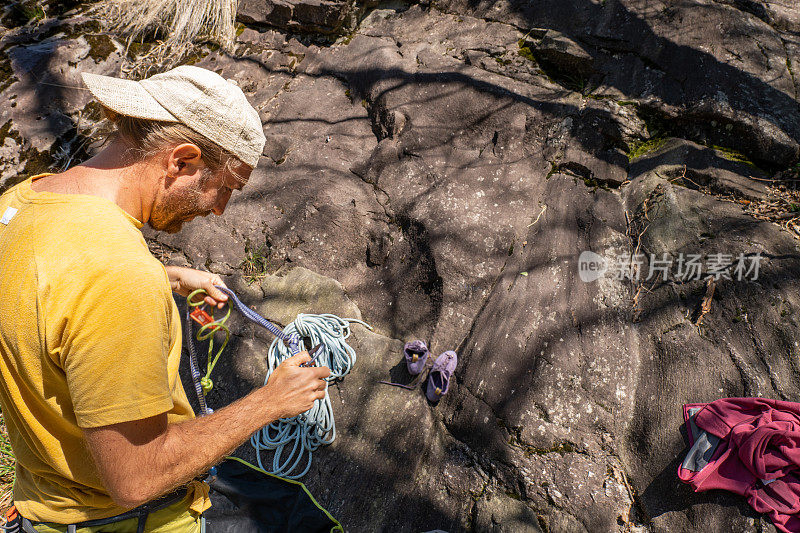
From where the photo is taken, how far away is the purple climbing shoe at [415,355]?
2.87 metres

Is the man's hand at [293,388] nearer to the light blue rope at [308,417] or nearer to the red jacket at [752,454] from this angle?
the light blue rope at [308,417]

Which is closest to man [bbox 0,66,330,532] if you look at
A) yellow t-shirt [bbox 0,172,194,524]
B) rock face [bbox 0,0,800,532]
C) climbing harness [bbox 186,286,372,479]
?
yellow t-shirt [bbox 0,172,194,524]

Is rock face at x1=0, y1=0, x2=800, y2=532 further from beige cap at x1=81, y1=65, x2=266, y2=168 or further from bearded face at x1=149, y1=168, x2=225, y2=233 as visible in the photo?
beige cap at x1=81, y1=65, x2=266, y2=168

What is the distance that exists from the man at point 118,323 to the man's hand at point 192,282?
64 centimetres

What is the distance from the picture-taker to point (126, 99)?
4.20ft

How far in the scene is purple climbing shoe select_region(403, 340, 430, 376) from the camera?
287 centimetres

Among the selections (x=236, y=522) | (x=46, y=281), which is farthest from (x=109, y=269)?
(x=236, y=522)

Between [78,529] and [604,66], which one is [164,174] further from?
[604,66]

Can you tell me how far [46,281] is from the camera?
1.04 m

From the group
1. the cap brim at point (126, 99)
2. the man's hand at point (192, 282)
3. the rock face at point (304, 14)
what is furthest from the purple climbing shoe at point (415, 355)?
the rock face at point (304, 14)

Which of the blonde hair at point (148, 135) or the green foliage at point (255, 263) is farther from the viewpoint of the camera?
the green foliage at point (255, 263)

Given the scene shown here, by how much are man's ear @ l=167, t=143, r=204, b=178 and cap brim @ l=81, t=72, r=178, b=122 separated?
82mm

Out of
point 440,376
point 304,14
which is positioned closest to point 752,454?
point 440,376

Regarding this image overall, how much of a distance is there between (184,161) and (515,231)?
241cm
